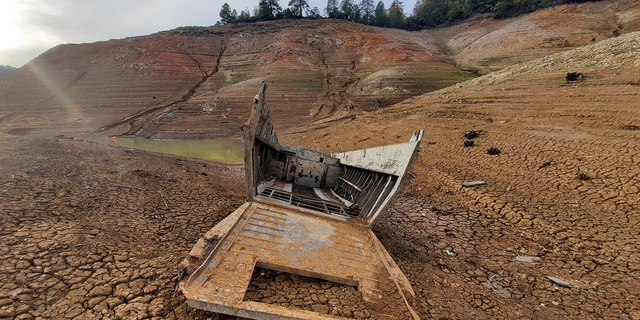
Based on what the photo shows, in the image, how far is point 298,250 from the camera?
2.97m

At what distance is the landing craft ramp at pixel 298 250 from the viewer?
2.18 m

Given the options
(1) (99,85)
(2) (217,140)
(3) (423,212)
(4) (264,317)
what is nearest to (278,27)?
(1) (99,85)

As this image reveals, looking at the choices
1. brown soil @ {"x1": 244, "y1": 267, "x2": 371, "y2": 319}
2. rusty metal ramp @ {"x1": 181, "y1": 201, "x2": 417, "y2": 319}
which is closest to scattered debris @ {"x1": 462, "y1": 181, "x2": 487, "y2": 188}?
rusty metal ramp @ {"x1": 181, "y1": 201, "x2": 417, "y2": 319}

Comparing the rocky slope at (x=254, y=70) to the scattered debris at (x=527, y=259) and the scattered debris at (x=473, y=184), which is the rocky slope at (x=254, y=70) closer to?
the scattered debris at (x=473, y=184)

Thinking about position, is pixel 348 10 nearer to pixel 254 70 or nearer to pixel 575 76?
pixel 254 70

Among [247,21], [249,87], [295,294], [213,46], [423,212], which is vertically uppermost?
[247,21]

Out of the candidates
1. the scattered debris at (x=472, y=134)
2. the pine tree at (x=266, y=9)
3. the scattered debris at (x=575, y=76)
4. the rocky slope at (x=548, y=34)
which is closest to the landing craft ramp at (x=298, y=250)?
the scattered debris at (x=472, y=134)

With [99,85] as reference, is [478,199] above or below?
below

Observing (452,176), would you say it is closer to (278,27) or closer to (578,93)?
(578,93)

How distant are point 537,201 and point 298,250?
5.31 meters

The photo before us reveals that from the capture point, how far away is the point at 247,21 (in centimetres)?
4762

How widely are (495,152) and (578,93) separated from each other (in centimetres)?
487

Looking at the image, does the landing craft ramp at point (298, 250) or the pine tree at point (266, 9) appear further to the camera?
the pine tree at point (266, 9)

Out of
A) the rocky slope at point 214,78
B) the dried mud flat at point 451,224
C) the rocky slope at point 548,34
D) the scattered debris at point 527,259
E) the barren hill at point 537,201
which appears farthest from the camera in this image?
the rocky slope at point 548,34
